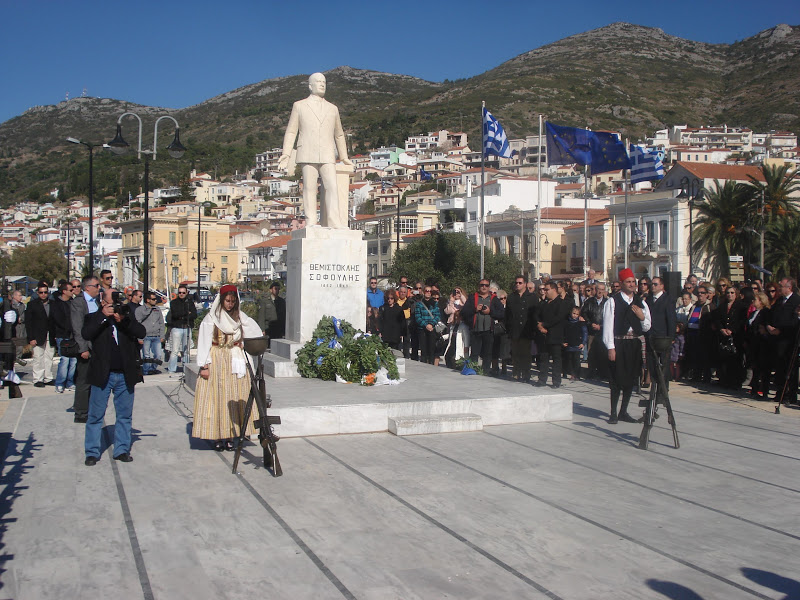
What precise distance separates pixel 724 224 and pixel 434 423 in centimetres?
4820

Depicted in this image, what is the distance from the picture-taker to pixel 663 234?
58.7 meters

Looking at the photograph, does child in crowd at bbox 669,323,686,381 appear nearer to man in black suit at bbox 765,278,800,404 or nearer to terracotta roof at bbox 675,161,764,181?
man in black suit at bbox 765,278,800,404

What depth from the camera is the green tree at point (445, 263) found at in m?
54.6

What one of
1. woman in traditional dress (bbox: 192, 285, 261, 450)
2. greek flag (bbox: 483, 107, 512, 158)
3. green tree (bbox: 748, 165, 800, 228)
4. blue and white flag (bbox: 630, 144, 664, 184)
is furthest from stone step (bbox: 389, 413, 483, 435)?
green tree (bbox: 748, 165, 800, 228)

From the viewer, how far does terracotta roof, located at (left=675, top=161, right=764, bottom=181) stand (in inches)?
2373

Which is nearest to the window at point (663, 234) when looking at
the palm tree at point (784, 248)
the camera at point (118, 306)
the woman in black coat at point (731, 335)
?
Result: the palm tree at point (784, 248)

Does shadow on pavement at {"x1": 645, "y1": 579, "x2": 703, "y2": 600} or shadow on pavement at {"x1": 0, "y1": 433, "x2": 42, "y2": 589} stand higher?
shadow on pavement at {"x1": 645, "y1": 579, "x2": 703, "y2": 600}

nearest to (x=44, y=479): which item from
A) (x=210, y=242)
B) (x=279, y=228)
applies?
(x=210, y=242)

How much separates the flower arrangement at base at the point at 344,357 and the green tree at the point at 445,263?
42.7 m

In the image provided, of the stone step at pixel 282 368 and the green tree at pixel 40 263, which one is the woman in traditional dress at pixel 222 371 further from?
the green tree at pixel 40 263

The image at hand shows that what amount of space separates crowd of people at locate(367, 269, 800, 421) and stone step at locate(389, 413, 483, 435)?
1932mm

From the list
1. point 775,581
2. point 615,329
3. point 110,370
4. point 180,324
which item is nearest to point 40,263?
point 180,324

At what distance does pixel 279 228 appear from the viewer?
116250mm

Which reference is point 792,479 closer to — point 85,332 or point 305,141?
point 85,332
